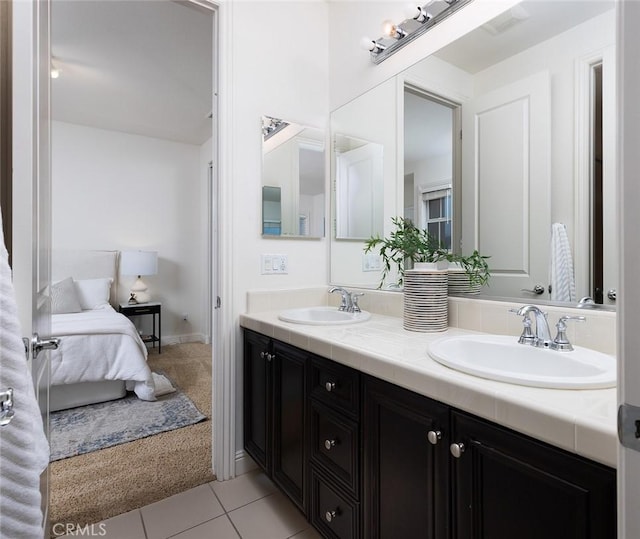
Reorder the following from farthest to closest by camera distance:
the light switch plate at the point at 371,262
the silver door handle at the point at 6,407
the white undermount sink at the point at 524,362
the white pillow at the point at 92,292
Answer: the white pillow at the point at 92,292 < the light switch plate at the point at 371,262 < the white undermount sink at the point at 524,362 < the silver door handle at the point at 6,407

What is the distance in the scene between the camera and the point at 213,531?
1.46 metres

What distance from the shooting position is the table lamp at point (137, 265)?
4.00 meters

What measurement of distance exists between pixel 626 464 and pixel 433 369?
466 mm

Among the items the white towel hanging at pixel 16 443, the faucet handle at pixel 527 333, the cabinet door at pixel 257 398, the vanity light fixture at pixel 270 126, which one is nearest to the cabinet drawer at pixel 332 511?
the cabinet door at pixel 257 398

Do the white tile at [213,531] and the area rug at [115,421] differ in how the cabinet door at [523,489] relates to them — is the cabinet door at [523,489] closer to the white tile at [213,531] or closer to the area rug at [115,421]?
the white tile at [213,531]

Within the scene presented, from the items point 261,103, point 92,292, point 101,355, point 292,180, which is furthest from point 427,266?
point 92,292

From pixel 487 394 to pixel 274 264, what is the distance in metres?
1.39

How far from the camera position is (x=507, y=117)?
Result: 133cm

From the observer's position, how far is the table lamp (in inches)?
158

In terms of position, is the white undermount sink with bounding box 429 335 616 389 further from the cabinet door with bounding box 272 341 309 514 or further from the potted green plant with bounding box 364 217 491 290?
the cabinet door with bounding box 272 341 309 514

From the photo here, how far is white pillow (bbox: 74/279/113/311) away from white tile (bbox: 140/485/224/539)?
2776mm

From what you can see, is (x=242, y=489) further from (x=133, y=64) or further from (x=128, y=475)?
(x=133, y=64)

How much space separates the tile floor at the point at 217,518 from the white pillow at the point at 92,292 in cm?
280

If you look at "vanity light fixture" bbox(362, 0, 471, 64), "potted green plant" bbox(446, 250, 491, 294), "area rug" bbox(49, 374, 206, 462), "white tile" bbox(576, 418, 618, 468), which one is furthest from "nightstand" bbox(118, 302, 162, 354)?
"white tile" bbox(576, 418, 618, 468)
